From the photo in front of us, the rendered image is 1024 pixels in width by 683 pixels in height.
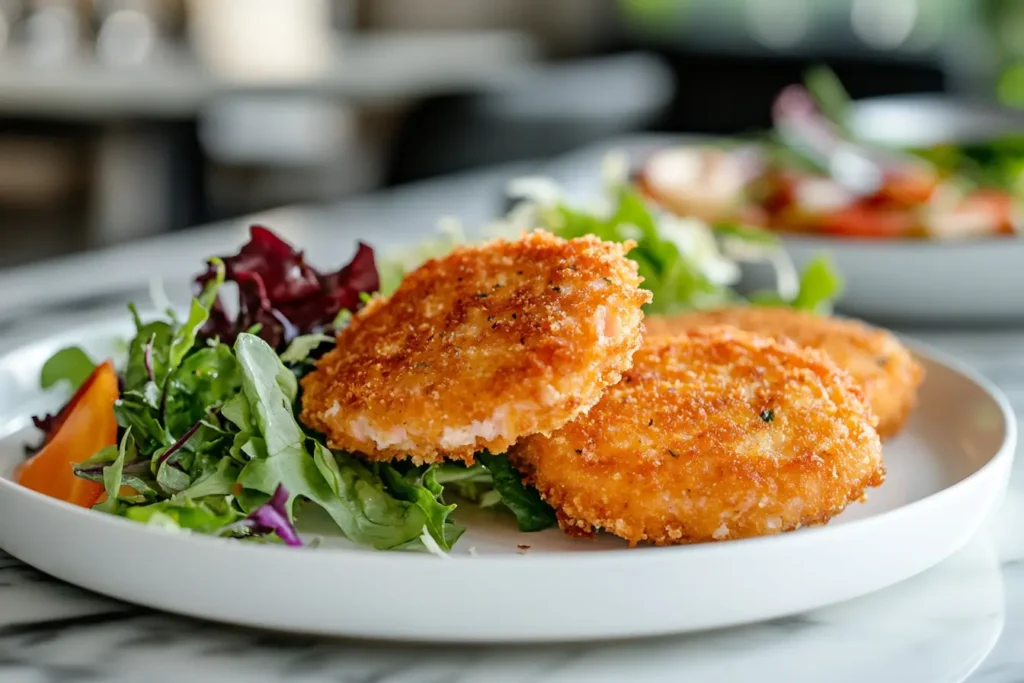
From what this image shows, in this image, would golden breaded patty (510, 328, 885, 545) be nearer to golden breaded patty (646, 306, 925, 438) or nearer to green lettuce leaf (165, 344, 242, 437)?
golden breaded patty (646, 306, 925, 438)

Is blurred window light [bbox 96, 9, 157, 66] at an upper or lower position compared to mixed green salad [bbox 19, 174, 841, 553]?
lower

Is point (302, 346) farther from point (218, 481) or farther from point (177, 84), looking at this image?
point (177, 84)

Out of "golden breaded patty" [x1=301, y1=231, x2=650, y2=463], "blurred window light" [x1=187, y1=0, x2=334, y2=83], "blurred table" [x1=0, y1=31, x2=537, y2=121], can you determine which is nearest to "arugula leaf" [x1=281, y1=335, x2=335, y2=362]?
"golden breaded patty" [x1=301, y1=231, x2=650, y2=463]

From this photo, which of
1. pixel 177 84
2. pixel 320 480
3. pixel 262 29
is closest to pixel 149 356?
pixel 320 480

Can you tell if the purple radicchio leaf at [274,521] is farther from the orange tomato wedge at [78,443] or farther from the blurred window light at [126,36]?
the blurred window light at [126,36]

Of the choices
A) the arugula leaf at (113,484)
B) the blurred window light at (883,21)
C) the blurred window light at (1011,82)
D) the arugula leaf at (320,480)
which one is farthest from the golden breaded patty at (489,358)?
the blurred window light at (883,21)
